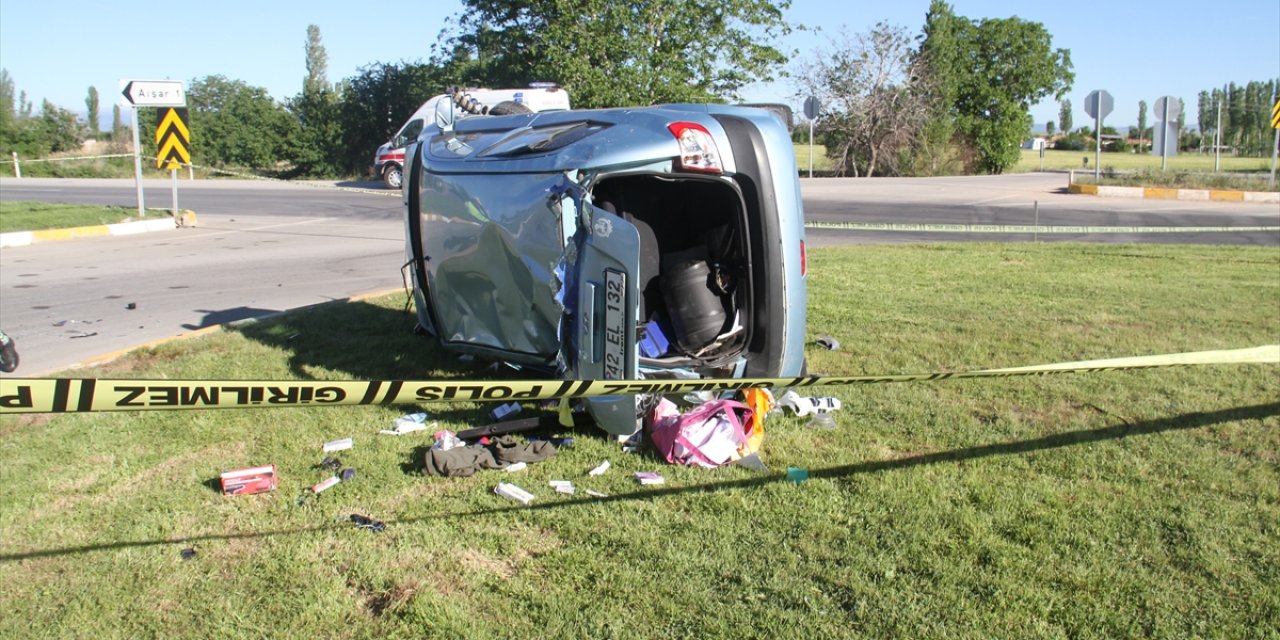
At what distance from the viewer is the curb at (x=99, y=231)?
15375 millimetres

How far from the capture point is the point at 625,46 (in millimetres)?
31984

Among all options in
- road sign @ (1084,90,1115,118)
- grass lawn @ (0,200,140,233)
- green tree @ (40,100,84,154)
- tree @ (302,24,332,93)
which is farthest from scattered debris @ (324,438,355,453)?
tree @ (302,24,332,93)

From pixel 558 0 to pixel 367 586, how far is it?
1182 inches

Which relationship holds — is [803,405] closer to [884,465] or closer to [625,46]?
[884,465]

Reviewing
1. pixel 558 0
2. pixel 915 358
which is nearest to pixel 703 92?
pixel 558 0

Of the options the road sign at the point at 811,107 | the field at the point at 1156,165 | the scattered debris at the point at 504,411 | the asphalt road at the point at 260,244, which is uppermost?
the road sign at the point at 811,107

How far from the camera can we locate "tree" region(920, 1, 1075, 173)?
1709 inches

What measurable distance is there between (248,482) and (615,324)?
1.88 meters

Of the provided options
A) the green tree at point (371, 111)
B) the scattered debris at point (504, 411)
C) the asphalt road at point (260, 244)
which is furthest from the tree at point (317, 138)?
the scattered debris at point (504, 411)

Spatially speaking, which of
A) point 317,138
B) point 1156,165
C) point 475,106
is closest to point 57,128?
point 317,138

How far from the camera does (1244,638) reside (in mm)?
3248

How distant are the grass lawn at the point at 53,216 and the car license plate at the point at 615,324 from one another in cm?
1515

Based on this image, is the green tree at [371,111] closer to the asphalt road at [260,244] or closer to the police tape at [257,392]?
the asphalt road at [260,244]

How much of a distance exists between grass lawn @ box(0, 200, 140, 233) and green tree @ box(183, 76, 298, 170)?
21.0 m
